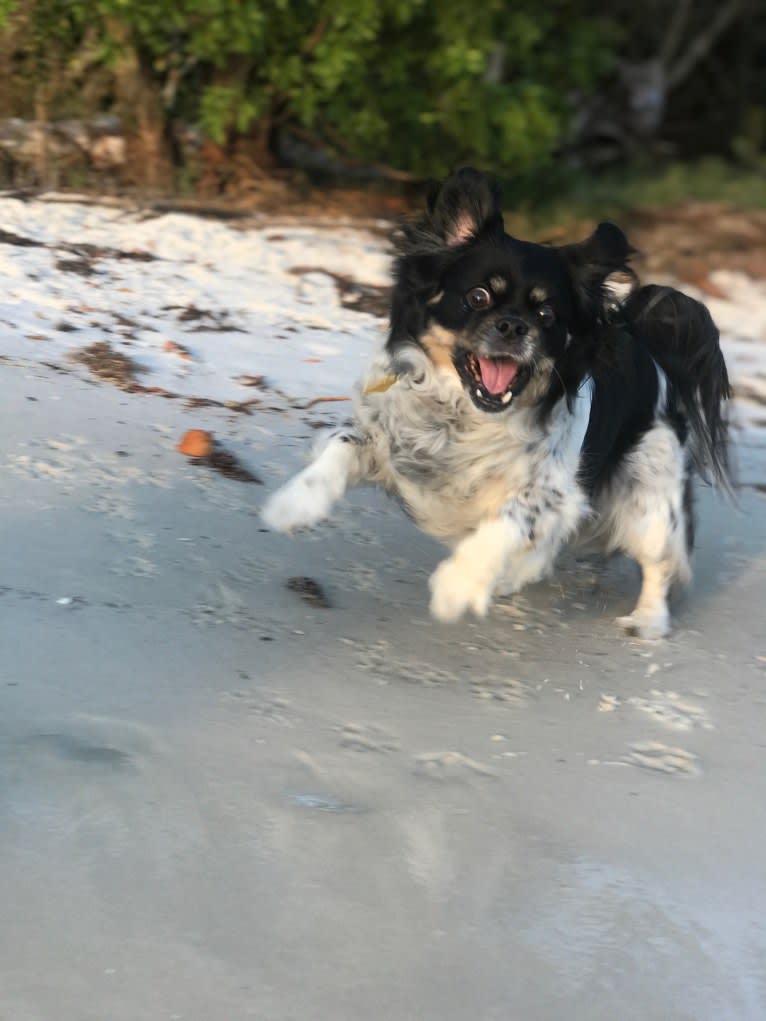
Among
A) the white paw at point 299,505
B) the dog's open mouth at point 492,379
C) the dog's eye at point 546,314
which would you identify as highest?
the dog's eye at point 546,314

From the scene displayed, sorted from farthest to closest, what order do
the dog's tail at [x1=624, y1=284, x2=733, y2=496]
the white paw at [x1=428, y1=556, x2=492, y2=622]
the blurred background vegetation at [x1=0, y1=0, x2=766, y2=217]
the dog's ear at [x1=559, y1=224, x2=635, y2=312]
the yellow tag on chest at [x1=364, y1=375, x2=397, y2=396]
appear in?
the blurred background vegetation at [x1=0, y1=0, x2=766, y2=217] < the dog's tail at [x1=624, y1=284, x2=733, y2=496] < the yellow tag on chest at [x1=364, y1=375, x2=397, y2=396] < the dog's ear at [x1=559, y1=224, x2=635, y2=312] < the white paw at [x1=428, y1=556, x2=492, y2=622]

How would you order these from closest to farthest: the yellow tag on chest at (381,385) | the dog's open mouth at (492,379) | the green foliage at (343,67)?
1. the dog's open mouth at (492,379)
2. the yellow tag on chest at (381,385)
3. the green foliage at (343,67)

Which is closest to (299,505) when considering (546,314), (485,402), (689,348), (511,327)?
(485,402)

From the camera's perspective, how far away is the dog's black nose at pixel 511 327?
4.03 m

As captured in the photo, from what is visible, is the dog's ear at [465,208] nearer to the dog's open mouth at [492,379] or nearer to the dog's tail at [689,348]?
the dog's open mouth at [492,379]

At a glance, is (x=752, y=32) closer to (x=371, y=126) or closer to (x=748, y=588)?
(x=371, y=126)

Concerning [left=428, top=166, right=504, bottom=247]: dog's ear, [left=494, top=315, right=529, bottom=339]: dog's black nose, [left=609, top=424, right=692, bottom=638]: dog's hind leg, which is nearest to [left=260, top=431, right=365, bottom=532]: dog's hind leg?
[left=494, top=315, right=529, bottom=339]: dog's black nose

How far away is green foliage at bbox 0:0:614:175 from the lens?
318 inches

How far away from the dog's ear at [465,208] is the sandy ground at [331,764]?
3.51ft

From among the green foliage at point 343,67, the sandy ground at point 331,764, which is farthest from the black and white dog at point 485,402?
the green foliage at point 343,67

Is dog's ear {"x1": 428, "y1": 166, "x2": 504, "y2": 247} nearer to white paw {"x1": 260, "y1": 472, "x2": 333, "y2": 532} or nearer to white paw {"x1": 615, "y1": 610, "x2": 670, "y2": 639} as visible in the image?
white paw {"x1": 260, "y1": 472, "x2": 333, "y2": 532}

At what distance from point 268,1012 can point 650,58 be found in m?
13.3

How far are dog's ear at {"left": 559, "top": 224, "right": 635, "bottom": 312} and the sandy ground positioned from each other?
100cm

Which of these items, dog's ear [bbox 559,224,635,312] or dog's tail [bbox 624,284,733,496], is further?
dog's tail [bbox 624,284,733,496]
